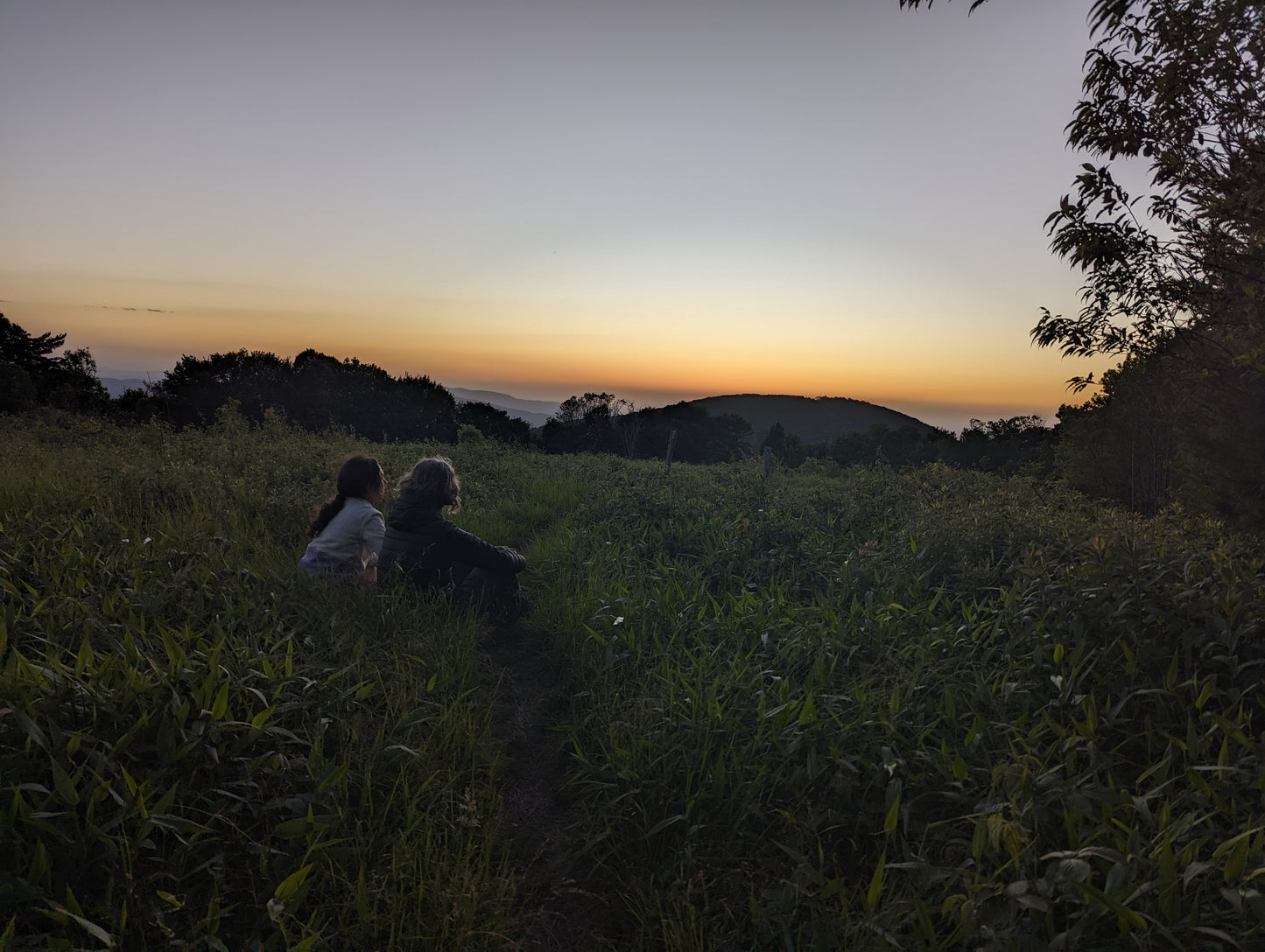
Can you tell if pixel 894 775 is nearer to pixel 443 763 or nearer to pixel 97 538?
pixel 443 763

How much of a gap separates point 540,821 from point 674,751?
2.46 ft

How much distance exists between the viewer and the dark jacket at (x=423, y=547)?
4949mm

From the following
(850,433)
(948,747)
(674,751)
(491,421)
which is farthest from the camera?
(850,433)

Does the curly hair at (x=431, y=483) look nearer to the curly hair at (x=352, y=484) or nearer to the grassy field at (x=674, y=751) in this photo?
the curly hair at (x=352, y=484)

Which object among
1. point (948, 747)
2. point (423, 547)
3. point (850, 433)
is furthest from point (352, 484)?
point (850, 433)

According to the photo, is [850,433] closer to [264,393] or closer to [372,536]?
[264,393]

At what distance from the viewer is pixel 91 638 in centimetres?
315

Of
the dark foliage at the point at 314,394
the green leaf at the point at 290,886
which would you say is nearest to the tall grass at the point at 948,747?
the green leaf at the point at 290,886

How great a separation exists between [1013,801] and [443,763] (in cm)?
252

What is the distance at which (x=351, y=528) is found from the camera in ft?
16.2

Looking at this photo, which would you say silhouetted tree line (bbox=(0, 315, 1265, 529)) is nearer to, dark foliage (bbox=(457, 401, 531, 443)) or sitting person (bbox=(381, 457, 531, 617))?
dark foliage (bbox=(457, 401, 531, 443))

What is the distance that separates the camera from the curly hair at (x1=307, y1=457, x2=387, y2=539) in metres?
4.98

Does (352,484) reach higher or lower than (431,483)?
lower

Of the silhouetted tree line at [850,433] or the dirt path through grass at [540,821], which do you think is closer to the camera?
the dirt path through grass at [540,821]
